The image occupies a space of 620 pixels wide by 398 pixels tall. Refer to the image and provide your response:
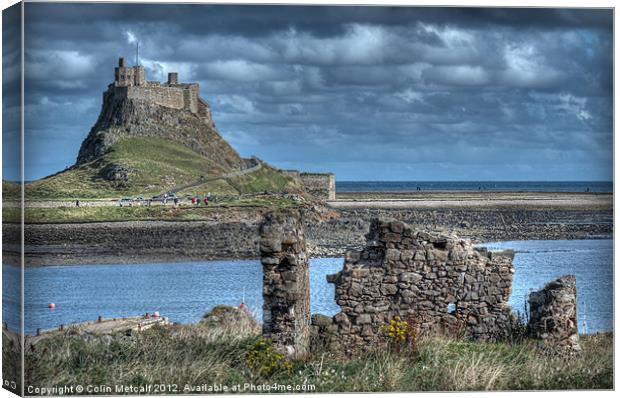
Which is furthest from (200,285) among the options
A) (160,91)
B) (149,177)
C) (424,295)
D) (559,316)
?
(160,91)

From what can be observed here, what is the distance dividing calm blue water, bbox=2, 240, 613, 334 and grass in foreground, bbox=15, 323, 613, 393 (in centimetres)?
658

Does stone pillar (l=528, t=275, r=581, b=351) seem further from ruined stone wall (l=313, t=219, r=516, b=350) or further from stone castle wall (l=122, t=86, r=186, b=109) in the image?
stone castle wall (l=122, t=86, r=186, b=109)

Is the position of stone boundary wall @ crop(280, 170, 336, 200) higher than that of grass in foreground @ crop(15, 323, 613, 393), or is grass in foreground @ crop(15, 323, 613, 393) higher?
stone boundary wall @ crop(280, 170, 336, 200)

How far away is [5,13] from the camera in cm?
1332

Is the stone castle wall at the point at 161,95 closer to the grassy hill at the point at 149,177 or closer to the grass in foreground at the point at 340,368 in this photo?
the grassy hill at the point at 149,177

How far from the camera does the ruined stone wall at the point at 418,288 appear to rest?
1361 cm

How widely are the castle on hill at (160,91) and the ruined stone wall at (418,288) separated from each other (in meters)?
42.7

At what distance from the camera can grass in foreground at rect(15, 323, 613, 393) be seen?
12.9 metres

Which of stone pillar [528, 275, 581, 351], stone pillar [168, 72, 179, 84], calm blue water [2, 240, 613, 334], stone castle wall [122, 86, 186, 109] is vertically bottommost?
calm blue water [2, 240, 613, 334]

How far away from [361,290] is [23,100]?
14.8ft

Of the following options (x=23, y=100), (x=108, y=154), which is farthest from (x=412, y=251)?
(x=108, y=154)

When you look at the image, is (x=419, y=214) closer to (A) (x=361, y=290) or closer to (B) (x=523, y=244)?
(B) (x=523, y=244)

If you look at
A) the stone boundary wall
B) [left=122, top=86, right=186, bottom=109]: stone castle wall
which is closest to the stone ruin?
[left=122, top=86, right=186, bottom=109]: stone castle wall

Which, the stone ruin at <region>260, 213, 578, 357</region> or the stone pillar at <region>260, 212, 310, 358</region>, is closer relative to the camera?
the stone pillar at <region>260, 212, 310, 358</region>
